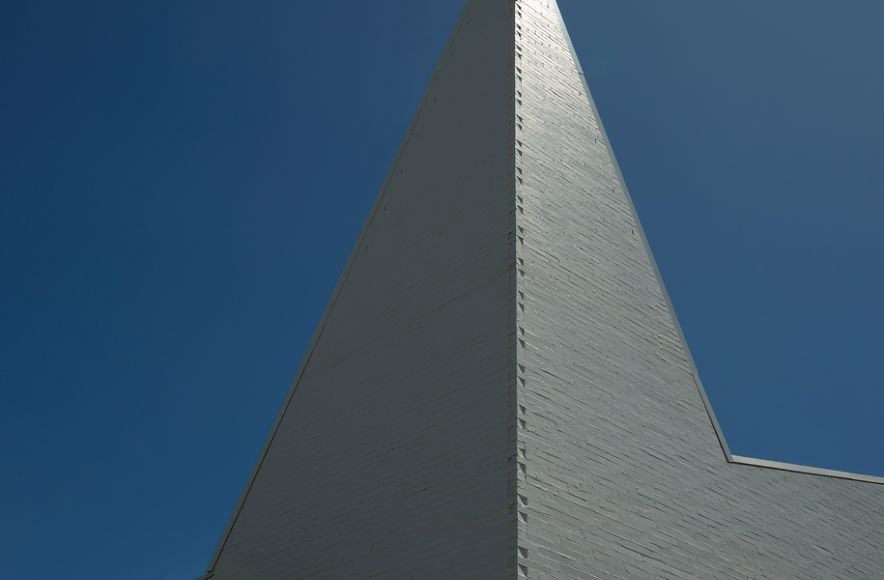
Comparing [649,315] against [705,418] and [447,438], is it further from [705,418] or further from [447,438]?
[447,438]

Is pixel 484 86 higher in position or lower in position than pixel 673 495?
higher

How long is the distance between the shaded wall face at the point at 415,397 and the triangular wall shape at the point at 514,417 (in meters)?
0.03

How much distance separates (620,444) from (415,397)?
2244 mm

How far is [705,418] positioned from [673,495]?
151 cm

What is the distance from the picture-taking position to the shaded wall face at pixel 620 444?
8.91 m

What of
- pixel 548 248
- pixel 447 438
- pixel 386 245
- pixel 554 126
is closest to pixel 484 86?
pixel 554 126

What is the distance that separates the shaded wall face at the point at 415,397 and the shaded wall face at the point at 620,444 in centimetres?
37

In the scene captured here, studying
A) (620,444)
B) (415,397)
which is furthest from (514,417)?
(415,397)

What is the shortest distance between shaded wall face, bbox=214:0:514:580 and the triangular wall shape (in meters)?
0.03

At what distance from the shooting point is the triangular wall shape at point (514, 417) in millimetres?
8906

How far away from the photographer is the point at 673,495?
32.5 ft

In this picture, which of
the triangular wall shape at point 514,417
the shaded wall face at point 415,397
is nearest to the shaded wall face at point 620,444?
the triangular wall shape at point 514,417

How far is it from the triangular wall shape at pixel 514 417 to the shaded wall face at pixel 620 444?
2 centimetres

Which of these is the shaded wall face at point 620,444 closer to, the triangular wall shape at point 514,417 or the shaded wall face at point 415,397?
the triangular wall shape at point 514,417
